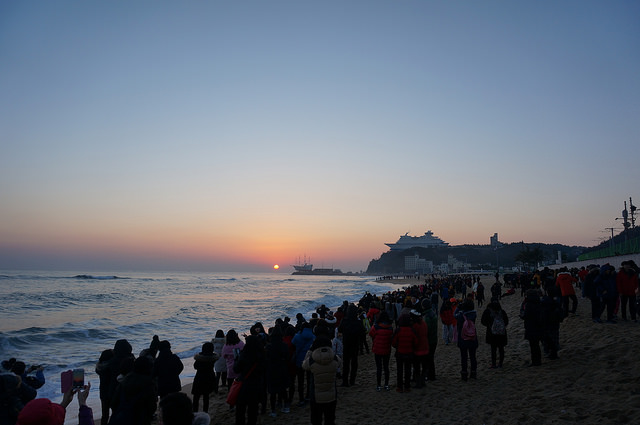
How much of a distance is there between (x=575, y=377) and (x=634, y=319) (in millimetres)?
4911

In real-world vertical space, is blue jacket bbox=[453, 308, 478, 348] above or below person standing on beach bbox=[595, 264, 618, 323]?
below

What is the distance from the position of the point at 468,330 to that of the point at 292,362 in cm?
366

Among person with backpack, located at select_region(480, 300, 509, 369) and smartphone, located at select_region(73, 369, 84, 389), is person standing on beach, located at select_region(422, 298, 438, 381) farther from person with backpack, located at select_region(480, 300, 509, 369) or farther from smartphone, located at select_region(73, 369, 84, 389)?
smartphone, located at select_region(73, 369, 84, 389)

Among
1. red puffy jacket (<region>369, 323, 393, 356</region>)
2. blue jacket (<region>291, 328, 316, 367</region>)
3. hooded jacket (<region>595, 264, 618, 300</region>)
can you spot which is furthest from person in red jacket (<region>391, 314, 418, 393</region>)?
hooded jacket (<region>595, 264, 618, 300</region>)

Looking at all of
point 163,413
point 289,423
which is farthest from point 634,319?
point 163,413

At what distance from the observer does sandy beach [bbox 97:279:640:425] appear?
612 centimetres

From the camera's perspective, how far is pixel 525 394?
7.18 meters

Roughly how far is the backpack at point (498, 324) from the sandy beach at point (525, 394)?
858mm

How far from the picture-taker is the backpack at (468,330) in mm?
8477

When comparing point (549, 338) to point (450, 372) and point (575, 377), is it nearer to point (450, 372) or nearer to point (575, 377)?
point (575, 377)

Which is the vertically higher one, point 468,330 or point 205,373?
point 468,330

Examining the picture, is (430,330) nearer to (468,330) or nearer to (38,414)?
(468,330)

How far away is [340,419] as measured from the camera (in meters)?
7.23

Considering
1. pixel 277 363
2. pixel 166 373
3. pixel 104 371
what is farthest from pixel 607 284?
pixel 104 371
